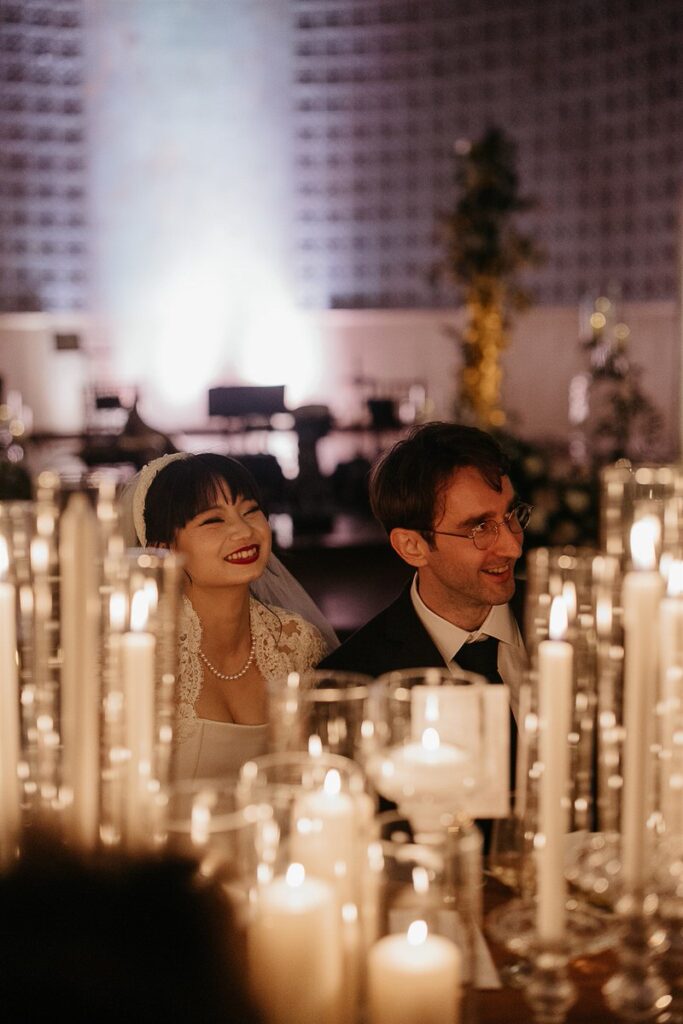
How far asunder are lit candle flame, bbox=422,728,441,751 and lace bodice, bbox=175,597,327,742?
3.90 ft

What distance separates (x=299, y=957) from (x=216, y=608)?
1625 mm

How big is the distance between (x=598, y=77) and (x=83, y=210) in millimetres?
5951

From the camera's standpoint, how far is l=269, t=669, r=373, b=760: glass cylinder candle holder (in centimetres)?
133

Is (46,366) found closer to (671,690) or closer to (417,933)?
(671,690)

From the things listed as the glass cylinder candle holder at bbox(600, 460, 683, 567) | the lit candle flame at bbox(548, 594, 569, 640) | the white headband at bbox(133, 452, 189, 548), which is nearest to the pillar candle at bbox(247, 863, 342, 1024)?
the lit candle flame at bbox(548, 594, 569, 640)

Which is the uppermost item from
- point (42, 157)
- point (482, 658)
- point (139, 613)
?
point (42, 157)

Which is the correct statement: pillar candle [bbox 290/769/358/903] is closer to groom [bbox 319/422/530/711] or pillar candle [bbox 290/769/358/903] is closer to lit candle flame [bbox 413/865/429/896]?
lit candle flame [bbox 413/865/429/896]

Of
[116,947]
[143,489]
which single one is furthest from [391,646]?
[116,947]

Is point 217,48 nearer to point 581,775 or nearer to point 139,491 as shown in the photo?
point 139,491

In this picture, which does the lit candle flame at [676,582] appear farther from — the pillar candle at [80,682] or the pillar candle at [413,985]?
the pillar candle at [80,682]

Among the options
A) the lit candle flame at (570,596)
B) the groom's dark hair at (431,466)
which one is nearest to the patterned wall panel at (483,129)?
the groom's dark hair at (431,466)

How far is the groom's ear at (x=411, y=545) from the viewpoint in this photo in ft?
7.77

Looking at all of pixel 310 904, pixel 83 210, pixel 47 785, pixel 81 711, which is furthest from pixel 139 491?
pixel 83 210

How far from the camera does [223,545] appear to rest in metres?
2.47
